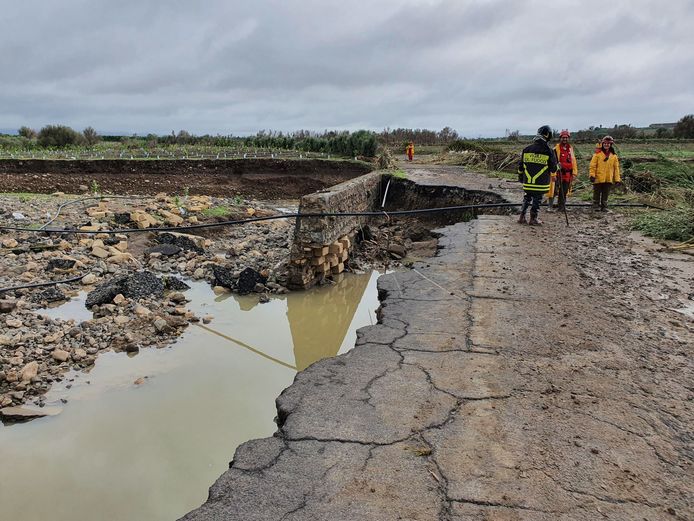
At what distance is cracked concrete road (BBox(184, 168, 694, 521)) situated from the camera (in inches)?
85.8

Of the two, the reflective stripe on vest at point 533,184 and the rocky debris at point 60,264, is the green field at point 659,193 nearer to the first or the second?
the reflective stripe on vest at point 533,184

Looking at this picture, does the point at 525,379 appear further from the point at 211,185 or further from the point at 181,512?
the point at 211,185

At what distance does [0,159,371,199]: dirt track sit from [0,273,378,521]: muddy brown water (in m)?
13.1

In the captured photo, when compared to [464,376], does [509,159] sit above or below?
above

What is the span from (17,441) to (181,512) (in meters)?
1.67

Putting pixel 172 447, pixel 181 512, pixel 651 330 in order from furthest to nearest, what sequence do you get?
pixel 651 330 < pixel 172 447 < pixel 181 512

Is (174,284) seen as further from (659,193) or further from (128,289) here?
(659,193)

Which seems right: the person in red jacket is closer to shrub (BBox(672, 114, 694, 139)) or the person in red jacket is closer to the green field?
the green field

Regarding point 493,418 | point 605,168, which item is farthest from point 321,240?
point 605,168

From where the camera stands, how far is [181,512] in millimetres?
2863

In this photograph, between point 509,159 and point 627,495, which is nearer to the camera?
point 627,495

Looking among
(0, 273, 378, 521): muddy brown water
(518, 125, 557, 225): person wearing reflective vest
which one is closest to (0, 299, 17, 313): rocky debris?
(0, 273, 378, 521): muddy brown water

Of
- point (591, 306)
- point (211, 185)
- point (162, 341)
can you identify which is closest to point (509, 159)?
point (211, 185)

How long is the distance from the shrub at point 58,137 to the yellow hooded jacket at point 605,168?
2896cm
